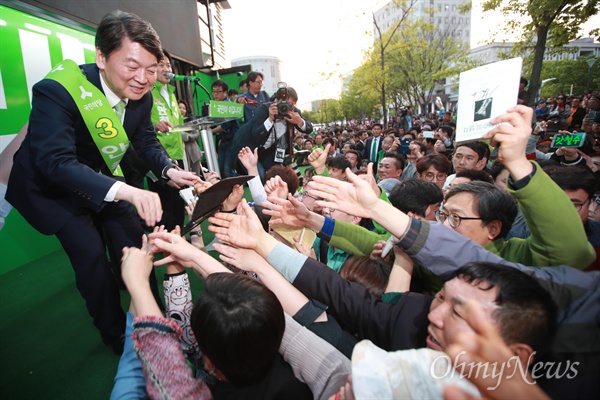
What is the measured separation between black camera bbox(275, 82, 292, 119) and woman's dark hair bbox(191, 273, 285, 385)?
3.22 m

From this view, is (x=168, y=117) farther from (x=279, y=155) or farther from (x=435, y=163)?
(x=435, y=163)

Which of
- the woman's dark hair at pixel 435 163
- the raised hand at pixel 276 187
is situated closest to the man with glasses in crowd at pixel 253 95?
the woman's dark hair at pixel 435 163

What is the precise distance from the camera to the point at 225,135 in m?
5.84

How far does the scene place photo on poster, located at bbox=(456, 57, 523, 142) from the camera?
1194 mm

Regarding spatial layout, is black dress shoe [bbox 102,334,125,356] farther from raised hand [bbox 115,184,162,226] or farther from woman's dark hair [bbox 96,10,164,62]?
woman's dark hair [bbox 96,10,164,62]

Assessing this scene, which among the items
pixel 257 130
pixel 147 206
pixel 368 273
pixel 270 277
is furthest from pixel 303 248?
pixel 257 130

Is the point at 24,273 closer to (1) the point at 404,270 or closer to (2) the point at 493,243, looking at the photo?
(1) the point at 404,270

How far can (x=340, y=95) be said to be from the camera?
46.3 meters

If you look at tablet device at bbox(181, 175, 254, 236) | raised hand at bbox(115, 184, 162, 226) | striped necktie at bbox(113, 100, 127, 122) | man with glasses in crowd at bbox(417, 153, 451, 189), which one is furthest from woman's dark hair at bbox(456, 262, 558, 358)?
man with glasses in crowd at bbox(417, 153, 451, 189)

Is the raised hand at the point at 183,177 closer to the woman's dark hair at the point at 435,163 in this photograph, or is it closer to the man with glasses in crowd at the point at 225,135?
the woman's dark hair at the point at 435,163

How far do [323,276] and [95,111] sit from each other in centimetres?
150

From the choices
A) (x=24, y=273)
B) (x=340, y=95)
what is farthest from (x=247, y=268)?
(x=340, y=95)

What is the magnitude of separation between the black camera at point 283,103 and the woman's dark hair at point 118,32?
2.26 meters

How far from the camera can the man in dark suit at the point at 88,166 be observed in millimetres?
1550
